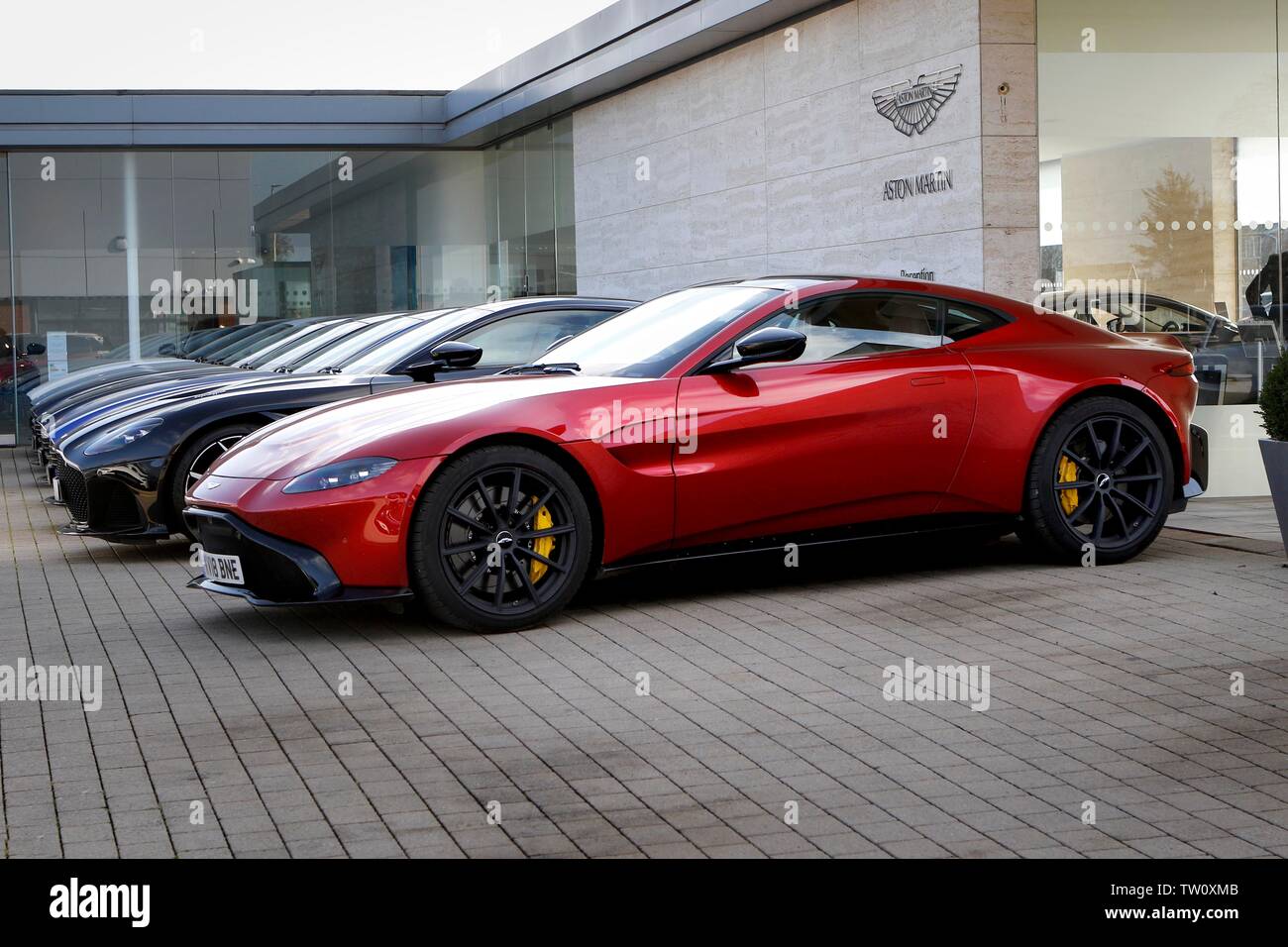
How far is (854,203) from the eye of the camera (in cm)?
1394

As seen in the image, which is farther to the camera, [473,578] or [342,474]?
[473,578]

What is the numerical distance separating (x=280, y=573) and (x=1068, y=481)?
4016 millimetres

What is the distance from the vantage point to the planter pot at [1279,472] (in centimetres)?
780

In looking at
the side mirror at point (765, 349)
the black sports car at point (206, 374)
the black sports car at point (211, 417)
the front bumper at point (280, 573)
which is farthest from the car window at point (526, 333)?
the front bumper at point (280, 573)

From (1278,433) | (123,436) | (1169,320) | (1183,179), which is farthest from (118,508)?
(1183,179)

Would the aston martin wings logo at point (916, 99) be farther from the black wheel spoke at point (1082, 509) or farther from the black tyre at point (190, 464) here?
the black tyre at point (190, 464)

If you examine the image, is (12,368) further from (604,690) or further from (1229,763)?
(1229,763)

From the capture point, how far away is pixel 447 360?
28.0 feet

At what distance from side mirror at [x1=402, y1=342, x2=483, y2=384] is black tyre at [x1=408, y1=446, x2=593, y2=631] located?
180cm

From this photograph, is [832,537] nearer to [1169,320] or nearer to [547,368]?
[547,368]

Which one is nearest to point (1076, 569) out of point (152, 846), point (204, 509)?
point (204, 509)

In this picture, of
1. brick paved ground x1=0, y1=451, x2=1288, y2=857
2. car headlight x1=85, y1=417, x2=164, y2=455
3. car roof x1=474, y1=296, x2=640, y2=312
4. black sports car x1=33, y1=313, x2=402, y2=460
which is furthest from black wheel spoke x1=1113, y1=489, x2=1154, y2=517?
car headlight x1=85, y1=417, x2=164, y2=455

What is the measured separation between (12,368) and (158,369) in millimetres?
10669

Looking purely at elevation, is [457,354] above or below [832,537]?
above
